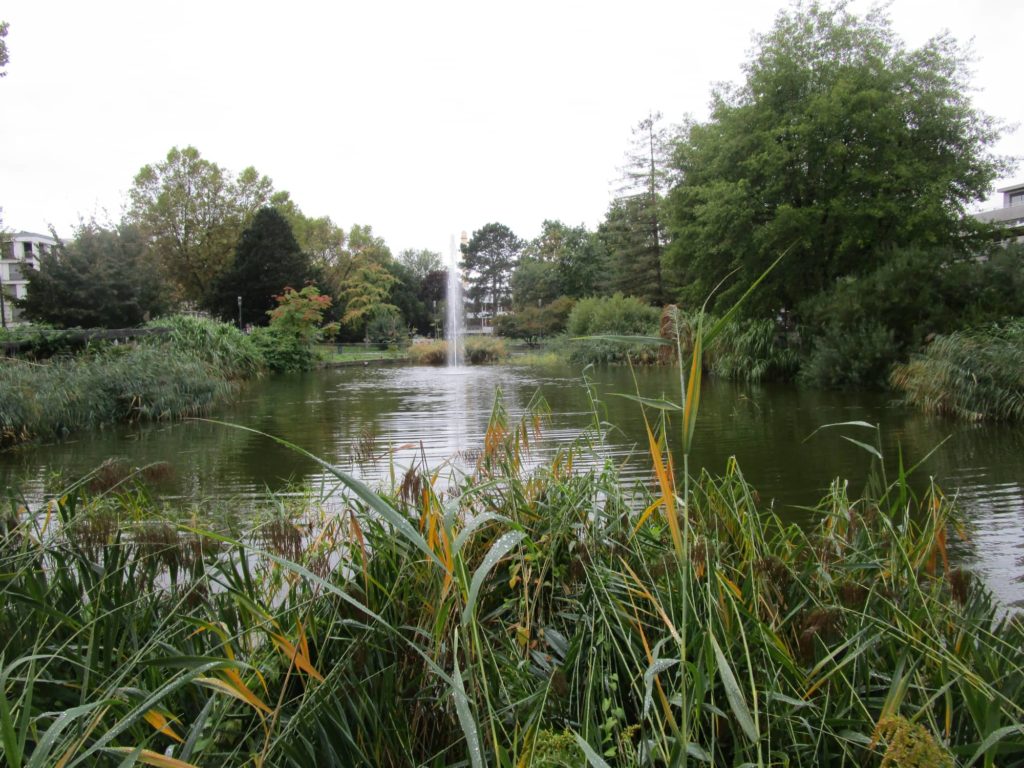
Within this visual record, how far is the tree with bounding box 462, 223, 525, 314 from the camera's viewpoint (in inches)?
2721

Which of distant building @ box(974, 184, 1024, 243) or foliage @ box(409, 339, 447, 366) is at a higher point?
distant building @ box(974, 184, 1024, 243)

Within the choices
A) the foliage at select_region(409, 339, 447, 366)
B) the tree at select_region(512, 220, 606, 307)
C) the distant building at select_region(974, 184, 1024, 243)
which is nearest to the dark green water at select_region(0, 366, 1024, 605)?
the foliage at select_region(409, 339, 447, 366)

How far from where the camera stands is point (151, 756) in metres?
1.31

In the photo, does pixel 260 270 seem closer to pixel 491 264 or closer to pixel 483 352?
pixel 483 352

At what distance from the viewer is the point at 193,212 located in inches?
1545

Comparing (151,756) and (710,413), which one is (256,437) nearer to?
(710,413)

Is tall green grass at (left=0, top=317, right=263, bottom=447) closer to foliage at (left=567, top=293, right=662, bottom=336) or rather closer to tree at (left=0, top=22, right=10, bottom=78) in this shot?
tree at (left=0, top=22, right=10, bottom=78)

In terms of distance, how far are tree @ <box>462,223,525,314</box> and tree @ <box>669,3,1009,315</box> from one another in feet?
170

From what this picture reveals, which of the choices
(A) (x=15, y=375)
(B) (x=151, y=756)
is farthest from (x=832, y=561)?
(A) (x=15, y=375)

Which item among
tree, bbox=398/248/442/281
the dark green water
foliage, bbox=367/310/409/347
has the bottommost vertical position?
the dark green water

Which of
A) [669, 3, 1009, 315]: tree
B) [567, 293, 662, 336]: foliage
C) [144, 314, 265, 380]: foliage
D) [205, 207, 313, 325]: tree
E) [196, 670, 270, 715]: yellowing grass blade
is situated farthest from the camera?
[205, 207, 313, 325]: tree

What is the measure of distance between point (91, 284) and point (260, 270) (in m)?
9.84

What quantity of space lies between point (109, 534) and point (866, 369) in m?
13.6

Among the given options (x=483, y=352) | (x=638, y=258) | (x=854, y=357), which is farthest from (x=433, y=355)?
(x=854, y=357)
